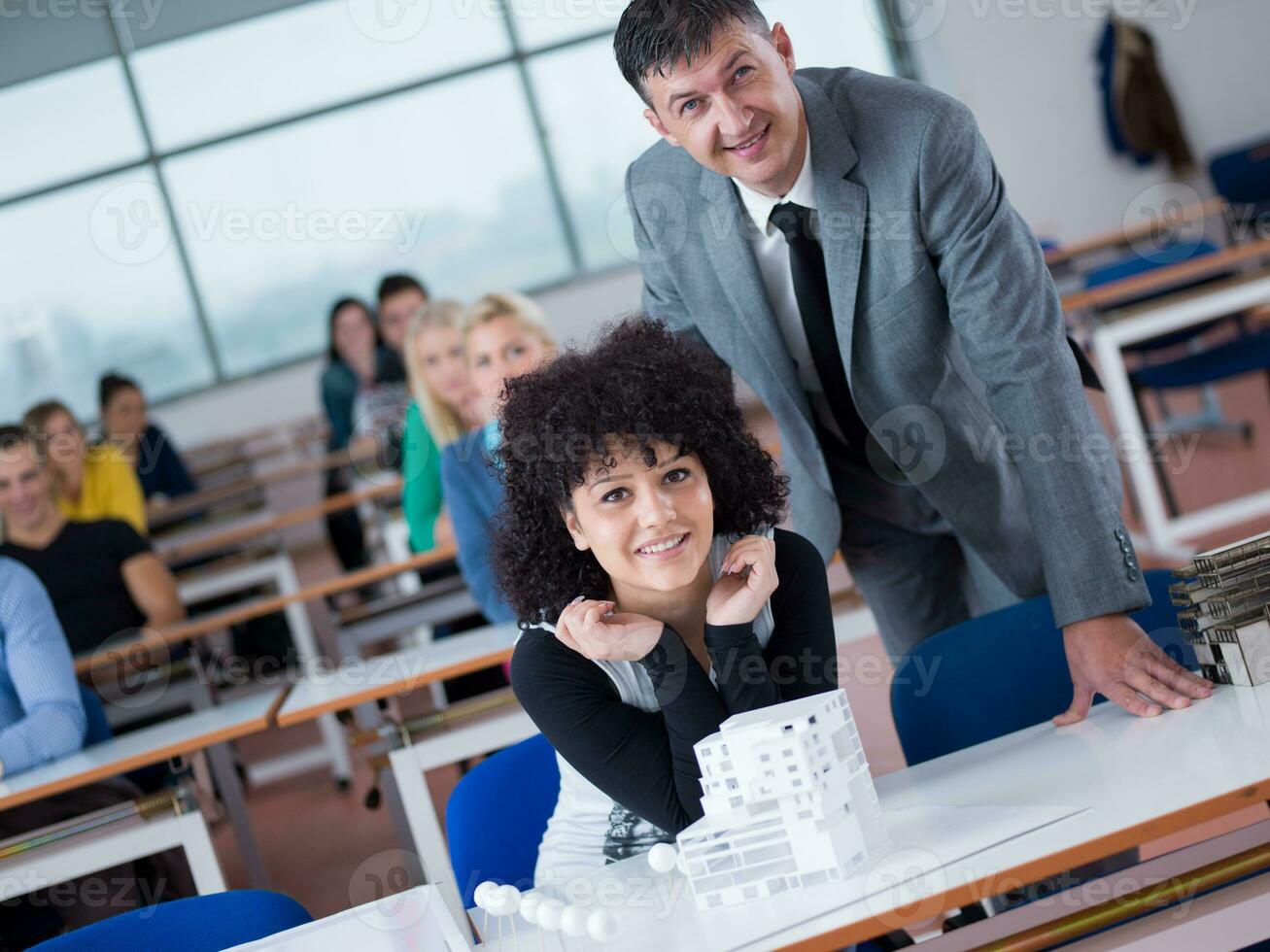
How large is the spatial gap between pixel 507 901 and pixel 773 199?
3.47ft

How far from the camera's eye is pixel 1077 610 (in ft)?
5.30

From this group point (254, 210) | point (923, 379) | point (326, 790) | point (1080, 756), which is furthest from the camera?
point (254, 210)

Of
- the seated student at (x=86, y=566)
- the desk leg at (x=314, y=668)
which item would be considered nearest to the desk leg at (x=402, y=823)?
the seated student at (x=86, y=566)

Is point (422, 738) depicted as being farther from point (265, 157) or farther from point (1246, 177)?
point (1246, 177)

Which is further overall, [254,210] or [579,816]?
[254,210]

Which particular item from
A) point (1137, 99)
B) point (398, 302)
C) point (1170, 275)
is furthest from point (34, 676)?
point (1137, 99)

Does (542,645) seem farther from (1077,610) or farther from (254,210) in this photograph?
(254,210)

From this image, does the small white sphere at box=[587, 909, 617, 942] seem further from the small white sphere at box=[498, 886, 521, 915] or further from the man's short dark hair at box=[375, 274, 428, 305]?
the man's short dark hair at box=[375, 274, 428, 305]

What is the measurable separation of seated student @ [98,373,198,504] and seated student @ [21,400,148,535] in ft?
2.08

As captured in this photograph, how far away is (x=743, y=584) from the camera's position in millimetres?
1560

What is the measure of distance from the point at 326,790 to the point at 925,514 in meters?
3.21

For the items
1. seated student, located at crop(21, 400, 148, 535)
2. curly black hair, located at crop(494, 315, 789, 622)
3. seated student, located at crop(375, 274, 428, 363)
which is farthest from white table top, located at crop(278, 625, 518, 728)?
seated student, located at crop(375, 274, 428, 363)

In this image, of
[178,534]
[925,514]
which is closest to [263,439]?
[178,534]

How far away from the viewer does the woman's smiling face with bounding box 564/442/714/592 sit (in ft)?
5.19
